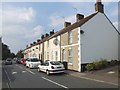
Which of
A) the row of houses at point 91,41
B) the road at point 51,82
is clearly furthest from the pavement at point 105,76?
the row of houses at point 91,41

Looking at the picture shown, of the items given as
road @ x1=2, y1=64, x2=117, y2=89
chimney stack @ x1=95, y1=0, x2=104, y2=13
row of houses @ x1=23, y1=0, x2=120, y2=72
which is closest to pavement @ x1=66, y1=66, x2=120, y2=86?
road @ x1=2, y1=64, x2=117, y2=89

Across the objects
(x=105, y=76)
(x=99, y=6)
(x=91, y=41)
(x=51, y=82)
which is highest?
(x=99, y=6)

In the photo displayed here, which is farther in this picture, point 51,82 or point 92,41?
point 92,41

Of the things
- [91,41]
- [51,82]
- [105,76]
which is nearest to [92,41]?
[91,41]

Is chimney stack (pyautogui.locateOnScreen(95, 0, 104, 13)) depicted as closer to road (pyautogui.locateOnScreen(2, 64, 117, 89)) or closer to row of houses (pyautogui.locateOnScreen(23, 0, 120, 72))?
row of houses (pyautogui.locateOnScreen(23, 0, 120, 72))

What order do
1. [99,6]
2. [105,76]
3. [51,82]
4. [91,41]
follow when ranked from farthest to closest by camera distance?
1. [99,6]
2. [91,41]
3. [105,76]
4. [51,82]

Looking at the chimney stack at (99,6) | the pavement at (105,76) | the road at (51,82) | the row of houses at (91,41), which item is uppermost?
the chimney stack at (99,6)

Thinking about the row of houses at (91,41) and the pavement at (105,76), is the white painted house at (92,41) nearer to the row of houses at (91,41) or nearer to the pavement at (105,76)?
the row of houses at (91,41)

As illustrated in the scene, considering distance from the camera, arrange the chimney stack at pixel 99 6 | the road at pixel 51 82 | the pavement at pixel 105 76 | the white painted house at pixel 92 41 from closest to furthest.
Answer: the road at pixel 51 82 < the pavement at pixel 105 76 < the white painted house at pixel 92 41 < the chimney stack at pixel 99 6

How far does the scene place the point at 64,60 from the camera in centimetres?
3425

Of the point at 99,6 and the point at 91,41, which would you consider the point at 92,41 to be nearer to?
the point at 91,41

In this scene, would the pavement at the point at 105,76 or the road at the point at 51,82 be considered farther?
the pavement at the point at 105,76

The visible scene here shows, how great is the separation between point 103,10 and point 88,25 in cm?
391

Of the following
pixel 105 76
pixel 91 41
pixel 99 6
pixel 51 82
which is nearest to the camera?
pixel 51 82
